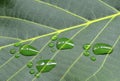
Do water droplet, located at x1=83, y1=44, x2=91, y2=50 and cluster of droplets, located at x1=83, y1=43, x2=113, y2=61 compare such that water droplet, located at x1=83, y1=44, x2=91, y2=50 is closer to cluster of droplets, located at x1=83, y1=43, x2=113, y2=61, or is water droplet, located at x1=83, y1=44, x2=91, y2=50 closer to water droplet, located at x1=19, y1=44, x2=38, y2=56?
cluster of droplets, located at x1=83, y1=43, x2=113, y2=61

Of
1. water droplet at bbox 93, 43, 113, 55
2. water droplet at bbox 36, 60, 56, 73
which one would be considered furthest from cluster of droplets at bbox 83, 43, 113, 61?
water droplet at bbox 36, 60, 56, 73

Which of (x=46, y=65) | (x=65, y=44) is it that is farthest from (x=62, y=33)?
(x=46, y=65)

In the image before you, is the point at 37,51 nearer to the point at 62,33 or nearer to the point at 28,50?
the point at 28,50

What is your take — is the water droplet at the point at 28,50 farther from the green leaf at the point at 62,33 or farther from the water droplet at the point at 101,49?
the water droplet at the point at 101,49

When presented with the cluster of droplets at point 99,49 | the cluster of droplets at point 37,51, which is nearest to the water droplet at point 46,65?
the cluster of droplets at point 37,51

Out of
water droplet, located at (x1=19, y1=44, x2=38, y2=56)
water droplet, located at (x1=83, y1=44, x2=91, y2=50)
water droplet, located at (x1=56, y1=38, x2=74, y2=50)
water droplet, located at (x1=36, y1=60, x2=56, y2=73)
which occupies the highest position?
water droplet, located at (x1=83, y1=44, x2=91, y2=50)

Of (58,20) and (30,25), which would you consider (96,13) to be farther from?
(30,25)

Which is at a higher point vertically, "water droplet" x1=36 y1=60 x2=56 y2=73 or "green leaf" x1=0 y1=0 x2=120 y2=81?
"green leaf" x1=0 y1=0 x2=120 y2=81
